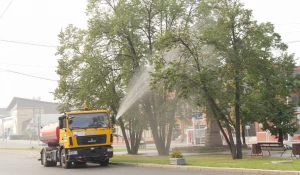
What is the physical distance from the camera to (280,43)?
2612 centimetres

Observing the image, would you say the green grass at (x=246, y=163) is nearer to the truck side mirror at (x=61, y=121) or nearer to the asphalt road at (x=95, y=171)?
the asphalt road at (x=95, y=171)

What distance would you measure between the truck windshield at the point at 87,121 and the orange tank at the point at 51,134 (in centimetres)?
233

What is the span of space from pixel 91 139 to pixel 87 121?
0.99 meters

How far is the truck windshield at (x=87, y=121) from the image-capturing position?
25219mm

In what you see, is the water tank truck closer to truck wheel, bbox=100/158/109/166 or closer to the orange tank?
truck wheel, bbox=100/158/109/166

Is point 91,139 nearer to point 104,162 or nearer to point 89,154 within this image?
point 89,154

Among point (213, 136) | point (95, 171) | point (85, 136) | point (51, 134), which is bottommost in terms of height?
point (95, 171)

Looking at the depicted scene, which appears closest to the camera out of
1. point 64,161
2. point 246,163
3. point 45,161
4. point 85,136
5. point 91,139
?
point 246,163

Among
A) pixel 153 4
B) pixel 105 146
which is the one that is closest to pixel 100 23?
pixel 153 4

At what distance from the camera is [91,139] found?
994 inches

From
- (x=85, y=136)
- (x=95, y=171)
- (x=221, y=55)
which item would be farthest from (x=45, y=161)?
(x=221, y=55)

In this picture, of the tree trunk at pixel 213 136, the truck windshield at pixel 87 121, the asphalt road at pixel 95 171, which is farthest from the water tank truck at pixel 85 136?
the tree trunk at pixel 213 136

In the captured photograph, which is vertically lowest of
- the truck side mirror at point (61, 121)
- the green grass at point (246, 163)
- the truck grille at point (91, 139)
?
the green grass at point (246, 163)

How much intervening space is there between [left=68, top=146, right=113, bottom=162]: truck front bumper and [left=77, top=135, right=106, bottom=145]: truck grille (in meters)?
0.33
